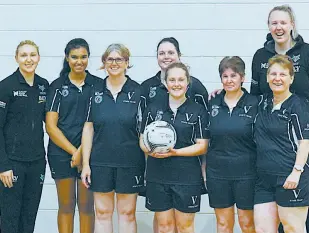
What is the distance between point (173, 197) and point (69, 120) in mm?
930

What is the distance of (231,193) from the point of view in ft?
11.6

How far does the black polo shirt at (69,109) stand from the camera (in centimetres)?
391

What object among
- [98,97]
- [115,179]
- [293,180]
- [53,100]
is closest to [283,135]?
[293,180]

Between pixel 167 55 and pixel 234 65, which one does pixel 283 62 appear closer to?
pixel 234 65

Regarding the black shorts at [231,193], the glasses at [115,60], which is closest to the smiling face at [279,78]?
the black shorts at [231,193]

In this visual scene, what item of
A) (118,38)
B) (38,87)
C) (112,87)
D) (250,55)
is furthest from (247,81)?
(38,87)

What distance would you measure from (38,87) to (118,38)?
4.14 feet

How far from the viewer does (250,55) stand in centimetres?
488

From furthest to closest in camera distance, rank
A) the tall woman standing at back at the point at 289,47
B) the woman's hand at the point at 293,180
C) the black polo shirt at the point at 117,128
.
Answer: the black polo shirt at the point at 117,128
the tall woman standing at back at the point at 289,47
the woman's hand at the point at 293,180

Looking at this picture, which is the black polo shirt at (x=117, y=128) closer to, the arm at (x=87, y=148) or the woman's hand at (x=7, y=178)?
the arm at (x=87, y=148)

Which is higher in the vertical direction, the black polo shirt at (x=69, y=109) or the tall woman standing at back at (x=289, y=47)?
the tall woman standing at back at (x=289, y=47)

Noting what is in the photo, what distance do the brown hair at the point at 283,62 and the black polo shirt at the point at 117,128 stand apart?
908 mm

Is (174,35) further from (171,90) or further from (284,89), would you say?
(284,89)

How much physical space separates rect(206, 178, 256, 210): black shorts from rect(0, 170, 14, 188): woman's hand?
1311 mm
